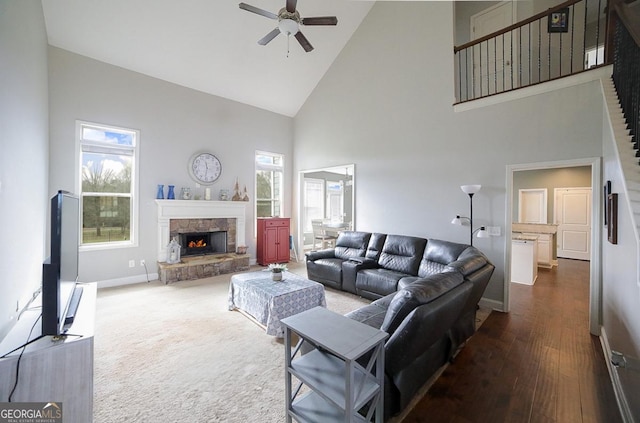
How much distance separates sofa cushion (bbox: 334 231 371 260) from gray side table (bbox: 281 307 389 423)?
3.09m

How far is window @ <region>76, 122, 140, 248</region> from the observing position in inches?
170

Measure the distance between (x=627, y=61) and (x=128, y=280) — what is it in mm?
7152

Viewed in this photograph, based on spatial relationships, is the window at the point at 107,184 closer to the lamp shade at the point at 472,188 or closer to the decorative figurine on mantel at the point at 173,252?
the decorative figurine on mantel at the point at 173,252

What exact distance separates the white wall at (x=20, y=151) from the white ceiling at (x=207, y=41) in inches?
26.1

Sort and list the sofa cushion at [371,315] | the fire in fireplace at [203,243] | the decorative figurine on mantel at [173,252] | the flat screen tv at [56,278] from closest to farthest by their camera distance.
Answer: the flat screen tv at [56,278], the sofa cushion at [371,315], the decorative figurine on mantel at [173,252], the fire in fireplace at [203,243]

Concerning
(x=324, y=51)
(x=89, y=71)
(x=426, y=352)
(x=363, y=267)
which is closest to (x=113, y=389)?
(x=426, y=352)

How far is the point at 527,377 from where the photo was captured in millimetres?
2207

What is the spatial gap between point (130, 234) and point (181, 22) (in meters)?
3.75

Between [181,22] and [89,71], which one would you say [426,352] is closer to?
[181,22]

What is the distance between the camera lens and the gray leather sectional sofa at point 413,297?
5.45 ft

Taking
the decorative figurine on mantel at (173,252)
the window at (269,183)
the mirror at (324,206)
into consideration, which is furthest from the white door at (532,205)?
the decorative figurine on mantel at (173,252)

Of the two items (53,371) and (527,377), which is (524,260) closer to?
(527,377)

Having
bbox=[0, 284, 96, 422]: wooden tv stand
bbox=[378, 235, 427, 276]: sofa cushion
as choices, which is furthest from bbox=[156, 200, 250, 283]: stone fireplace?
bbox=[0, 284, 96, 422]: wooden tv stand

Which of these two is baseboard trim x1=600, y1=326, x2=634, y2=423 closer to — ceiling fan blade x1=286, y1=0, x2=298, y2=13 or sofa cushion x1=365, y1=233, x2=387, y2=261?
sofa cushion x1=365, y1=233, x2=387, y2=261
